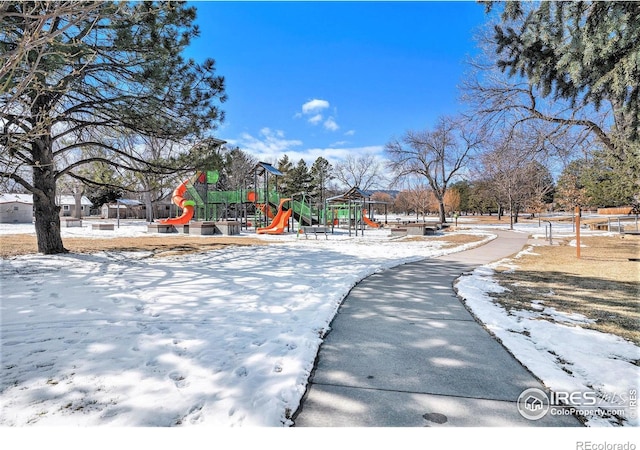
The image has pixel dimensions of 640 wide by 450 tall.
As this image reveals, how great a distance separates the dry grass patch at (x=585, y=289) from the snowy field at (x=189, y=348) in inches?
11.9

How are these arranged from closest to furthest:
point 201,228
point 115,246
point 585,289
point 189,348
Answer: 1. point 189,348
2. point 585,289
3. point 115,246
4. point 201,228

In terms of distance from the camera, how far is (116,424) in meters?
2.05

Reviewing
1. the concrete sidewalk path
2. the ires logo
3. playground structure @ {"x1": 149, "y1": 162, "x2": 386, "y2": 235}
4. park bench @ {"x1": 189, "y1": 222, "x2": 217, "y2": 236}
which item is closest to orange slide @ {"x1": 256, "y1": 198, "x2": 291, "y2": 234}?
playground structure @ {"x1": 149, "y1": 162, "x2": 386, "y2": 235}

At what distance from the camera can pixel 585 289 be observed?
5676 millimetres

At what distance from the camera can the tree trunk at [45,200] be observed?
27.4 ft

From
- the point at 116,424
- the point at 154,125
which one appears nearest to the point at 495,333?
the point at 116,424

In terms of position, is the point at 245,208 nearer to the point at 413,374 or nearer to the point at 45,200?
the point at 45,200

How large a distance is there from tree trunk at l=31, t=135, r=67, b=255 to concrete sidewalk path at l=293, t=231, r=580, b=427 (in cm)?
897

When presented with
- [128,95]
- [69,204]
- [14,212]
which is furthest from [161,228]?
[69,204]

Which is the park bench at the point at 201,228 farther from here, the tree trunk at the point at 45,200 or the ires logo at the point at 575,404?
the ires logo at the point at 575,404

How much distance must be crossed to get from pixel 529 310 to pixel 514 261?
562 centimetres

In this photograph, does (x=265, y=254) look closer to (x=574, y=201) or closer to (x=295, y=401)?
(x=295, y=401)

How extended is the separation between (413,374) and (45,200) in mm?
10408

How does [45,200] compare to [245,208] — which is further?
[245,208]
